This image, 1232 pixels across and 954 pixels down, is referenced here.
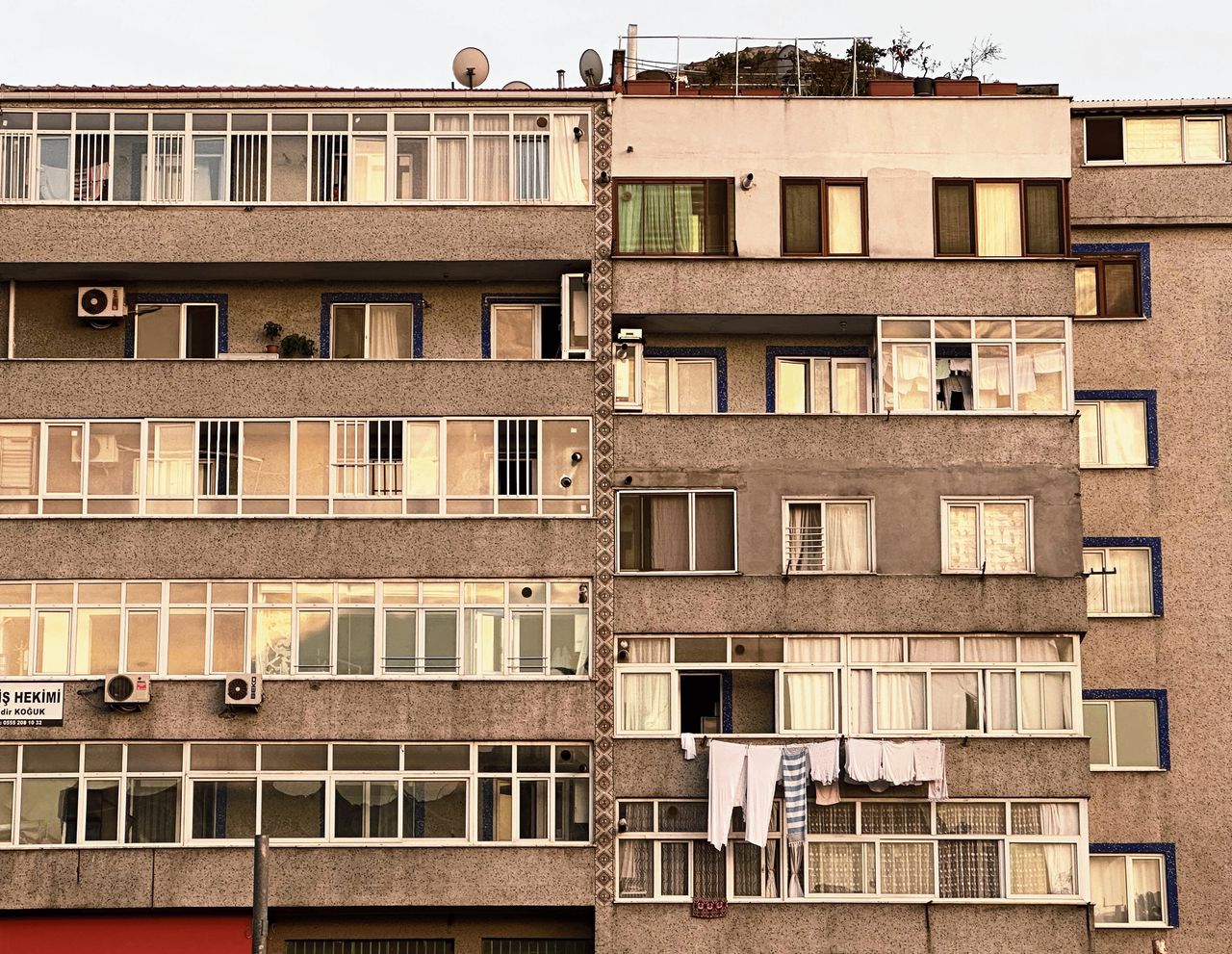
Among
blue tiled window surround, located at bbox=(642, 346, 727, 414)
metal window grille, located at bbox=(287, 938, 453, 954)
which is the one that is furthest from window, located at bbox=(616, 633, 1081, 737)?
metal window grille, located at bbox=(287, 938, 453, 954)

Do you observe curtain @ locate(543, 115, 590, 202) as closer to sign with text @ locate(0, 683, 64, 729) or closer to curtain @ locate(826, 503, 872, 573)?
curtain @ locate(826, 503, 872, 573)

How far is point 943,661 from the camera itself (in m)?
33.9

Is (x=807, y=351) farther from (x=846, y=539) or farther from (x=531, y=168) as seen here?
(x=531, y=168)

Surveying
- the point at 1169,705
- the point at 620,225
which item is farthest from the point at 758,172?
the point at 1169,705

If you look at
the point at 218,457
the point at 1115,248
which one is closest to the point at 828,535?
the point at 1115,248

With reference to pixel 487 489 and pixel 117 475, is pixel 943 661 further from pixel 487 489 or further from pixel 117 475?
pixel 117 475

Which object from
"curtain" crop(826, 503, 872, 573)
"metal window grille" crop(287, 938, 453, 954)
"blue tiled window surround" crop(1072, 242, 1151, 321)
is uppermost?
"blue tiled window surround" crop(1072, 242, 1151, 321)

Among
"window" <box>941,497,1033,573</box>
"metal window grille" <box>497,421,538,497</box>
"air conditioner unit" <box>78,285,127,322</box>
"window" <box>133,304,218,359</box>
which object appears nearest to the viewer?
"window" <box>941,497,1033,573</box>

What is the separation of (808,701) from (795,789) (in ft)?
5.38

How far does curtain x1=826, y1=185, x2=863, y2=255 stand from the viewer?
35.1 meters

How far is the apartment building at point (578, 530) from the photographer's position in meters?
33.5

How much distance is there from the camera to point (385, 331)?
117 feet

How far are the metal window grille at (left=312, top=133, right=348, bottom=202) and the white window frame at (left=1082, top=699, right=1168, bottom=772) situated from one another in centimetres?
1603

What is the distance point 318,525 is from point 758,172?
9.88m
